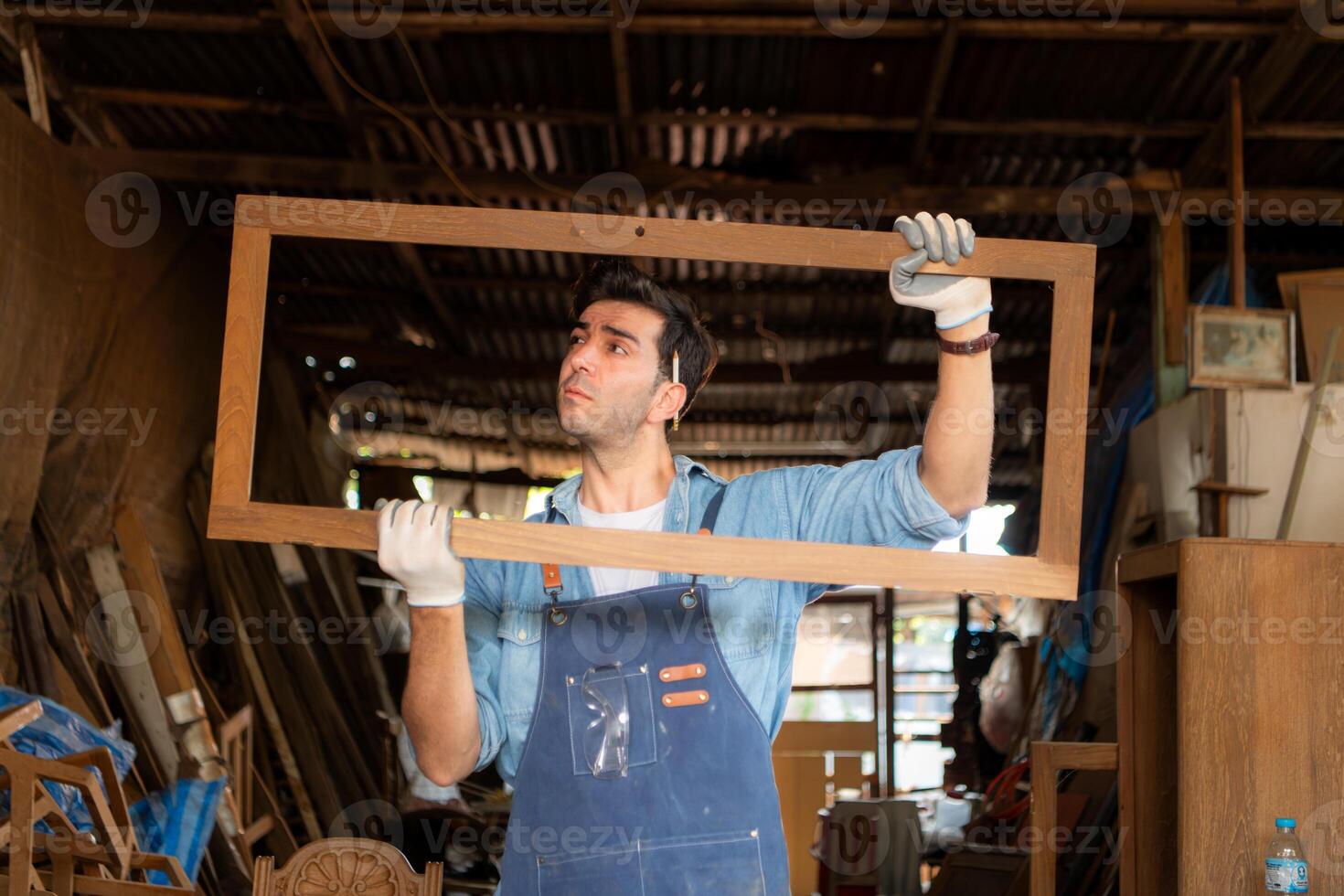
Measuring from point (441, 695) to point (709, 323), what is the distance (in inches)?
98.9

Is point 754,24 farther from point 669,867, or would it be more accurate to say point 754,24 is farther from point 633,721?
point 669,867

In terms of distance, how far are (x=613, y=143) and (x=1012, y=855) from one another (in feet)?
12.3

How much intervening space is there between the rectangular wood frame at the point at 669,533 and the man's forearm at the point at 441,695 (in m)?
0.15

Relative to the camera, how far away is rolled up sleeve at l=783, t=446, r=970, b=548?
2084 millimetres

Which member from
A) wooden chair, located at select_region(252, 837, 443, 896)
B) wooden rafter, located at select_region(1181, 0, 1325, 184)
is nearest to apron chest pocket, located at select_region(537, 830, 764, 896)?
wooden chair, located at select_region(252, 837, 443, 896)

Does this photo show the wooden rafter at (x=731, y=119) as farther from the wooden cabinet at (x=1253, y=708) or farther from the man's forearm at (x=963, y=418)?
the man's forearm at (x=963, y=418)

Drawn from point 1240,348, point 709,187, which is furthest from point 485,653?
point 1240,348

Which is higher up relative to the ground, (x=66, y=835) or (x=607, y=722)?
(x=607, y=722)

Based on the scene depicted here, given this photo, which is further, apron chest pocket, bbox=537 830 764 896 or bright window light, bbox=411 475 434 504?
bright window light, bbox=411 475 434 504

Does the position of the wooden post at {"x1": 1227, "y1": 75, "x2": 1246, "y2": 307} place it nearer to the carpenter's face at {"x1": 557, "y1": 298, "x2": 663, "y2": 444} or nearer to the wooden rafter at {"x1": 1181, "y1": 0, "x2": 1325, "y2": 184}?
the wooden rafter at {"x1": 1181, "y1": 0, "x2": 1325, "y2": 184}

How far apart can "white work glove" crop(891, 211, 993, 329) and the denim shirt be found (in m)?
0.26

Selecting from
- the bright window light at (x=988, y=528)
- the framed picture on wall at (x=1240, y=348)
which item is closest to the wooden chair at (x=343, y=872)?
the framed picture on wall at (x=1240, y=348)

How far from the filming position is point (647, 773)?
210cm

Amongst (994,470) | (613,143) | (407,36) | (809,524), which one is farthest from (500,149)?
(994,470)
